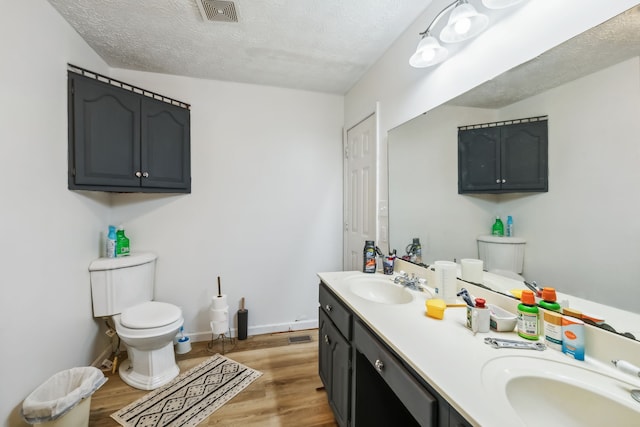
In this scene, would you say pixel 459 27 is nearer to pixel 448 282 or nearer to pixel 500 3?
pixel 500 3

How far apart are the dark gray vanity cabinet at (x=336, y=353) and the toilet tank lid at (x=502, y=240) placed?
0.73m

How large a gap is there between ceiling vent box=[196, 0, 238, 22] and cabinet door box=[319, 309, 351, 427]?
1.91 meters

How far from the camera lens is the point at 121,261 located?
6.58ft

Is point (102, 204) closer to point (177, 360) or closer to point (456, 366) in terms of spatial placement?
point (177, 360)

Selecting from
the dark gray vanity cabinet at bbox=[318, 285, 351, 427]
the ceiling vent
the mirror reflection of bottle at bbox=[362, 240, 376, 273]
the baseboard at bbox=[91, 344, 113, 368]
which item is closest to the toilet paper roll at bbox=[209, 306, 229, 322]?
the baseboard at bbox=[91, 344, 113, 368]

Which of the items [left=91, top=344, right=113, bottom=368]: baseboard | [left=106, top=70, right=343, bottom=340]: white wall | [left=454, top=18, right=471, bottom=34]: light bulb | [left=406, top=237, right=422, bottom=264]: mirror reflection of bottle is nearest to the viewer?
[left=454, top=18, right=471, bottom=34]: light bulb

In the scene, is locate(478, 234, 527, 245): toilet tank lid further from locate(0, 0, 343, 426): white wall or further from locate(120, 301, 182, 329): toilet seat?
locate(120, 301, 182, 329): toilet seat

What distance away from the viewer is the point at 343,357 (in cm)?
133

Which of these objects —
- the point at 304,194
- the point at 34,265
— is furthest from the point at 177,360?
the point at 304,194

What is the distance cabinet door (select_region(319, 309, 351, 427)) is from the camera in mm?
1289

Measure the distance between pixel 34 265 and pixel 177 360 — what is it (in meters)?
1.24

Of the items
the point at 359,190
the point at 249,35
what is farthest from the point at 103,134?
the point at 359,190

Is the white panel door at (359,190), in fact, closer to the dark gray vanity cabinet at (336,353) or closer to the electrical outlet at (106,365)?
the dark gray vanity cabinet at (336,353)

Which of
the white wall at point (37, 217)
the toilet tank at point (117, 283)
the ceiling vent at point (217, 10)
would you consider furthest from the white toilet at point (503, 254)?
the toilet tank at point (117, 283)
